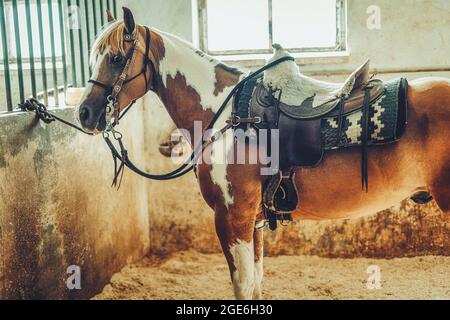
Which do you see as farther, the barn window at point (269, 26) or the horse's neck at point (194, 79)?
the barn window at point (269, 26)

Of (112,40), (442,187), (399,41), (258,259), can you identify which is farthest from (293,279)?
(112,40)

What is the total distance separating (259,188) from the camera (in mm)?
2400

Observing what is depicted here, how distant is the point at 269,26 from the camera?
4.24 m

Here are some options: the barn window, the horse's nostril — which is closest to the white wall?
the barn window

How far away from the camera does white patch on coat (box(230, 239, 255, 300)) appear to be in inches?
94.7

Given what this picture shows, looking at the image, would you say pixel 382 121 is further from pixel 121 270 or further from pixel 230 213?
pixel 121 270

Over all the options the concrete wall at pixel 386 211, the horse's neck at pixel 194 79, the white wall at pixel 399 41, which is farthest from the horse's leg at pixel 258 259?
the white wall at pixel 399 41

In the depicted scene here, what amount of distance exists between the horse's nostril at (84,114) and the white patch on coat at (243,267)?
95 cm

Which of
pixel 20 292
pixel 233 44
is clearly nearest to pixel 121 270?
pixel 20 292

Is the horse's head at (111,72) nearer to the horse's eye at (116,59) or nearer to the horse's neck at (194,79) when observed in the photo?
the horse's eye at (116,59)

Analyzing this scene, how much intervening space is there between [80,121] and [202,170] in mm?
641

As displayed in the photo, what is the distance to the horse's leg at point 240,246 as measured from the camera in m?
2.41
